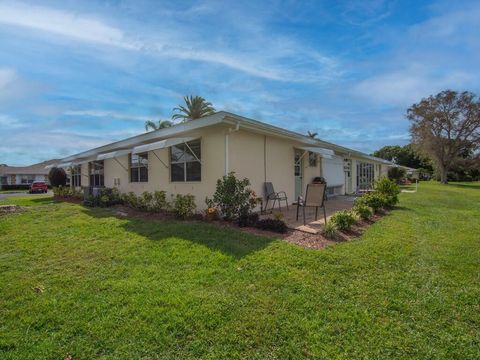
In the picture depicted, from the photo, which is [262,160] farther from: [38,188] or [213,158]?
[38,188]

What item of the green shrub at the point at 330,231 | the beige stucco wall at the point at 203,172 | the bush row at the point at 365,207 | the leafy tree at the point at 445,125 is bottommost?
the green shrub at the point at 330,231

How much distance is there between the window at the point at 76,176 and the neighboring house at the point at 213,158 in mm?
5277

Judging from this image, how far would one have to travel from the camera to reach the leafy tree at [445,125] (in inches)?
1371

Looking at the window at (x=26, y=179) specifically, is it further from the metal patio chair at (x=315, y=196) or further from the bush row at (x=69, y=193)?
the metal patio chair at (x=315, y=196)

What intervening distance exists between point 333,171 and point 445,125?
30265mm

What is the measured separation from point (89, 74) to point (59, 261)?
7.37 m

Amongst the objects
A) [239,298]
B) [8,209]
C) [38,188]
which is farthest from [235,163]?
[38,188]

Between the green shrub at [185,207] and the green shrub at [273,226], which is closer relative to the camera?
the green shrub at [273,226]

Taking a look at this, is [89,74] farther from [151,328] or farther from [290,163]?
[151,328]

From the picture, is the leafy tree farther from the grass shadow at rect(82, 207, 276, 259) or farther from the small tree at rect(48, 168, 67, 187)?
the small tree at rect(48, 168, 67, 187)

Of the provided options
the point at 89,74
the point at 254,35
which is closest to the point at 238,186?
the point at 254,35

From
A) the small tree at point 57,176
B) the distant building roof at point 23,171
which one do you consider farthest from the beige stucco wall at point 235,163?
the distant building roof at point 23,171

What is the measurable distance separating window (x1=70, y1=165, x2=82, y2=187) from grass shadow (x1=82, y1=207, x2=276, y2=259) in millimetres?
13800

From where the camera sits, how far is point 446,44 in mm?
9445
